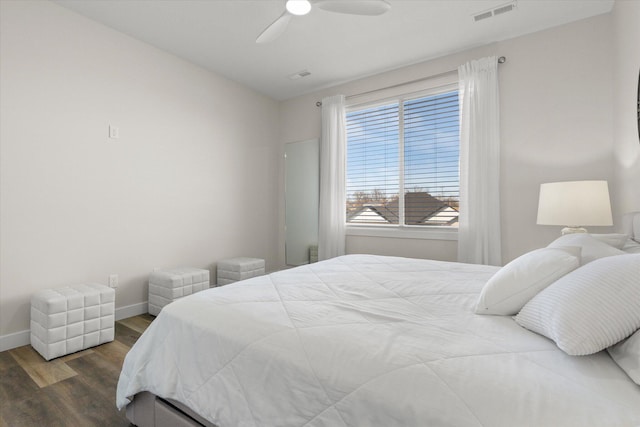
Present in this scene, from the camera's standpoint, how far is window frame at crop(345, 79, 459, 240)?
361cm

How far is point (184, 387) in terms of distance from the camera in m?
1.20

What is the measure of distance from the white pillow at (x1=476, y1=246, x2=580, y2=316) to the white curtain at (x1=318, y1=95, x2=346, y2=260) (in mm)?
3013

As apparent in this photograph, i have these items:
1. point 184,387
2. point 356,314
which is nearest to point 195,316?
point 184,387

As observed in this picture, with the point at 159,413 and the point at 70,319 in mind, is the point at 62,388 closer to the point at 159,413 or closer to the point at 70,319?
the point at 70,319

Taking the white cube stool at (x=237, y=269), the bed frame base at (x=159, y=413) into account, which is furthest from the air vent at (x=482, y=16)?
the bed frame base at (x=159, y=413)

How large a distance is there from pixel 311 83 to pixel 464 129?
2107mm

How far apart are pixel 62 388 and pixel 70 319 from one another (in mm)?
592

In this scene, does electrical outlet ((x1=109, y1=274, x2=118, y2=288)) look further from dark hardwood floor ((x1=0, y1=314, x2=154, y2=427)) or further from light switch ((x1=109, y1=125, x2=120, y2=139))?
light switch ((x1=109, y1=125, x2=120, y2=139))

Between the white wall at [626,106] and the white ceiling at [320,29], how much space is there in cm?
46

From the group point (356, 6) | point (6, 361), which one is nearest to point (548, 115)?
point (356, 6)

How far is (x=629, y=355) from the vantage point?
0.79m

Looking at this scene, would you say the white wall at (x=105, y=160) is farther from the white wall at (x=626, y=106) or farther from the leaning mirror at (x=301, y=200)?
the white wall at (x=626, y=106)

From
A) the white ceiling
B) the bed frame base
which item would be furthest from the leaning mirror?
the bed frame base

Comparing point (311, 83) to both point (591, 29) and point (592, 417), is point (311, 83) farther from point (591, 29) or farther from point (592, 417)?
point (592, 417)
